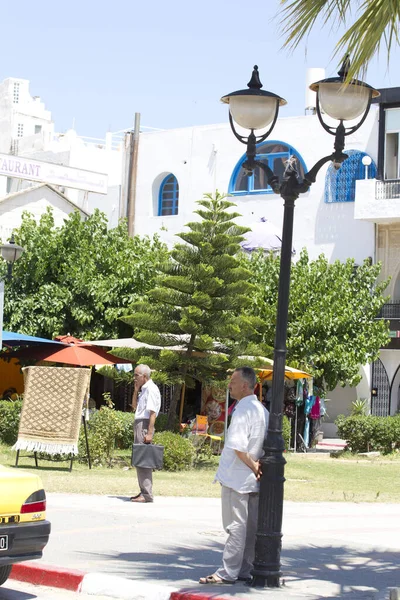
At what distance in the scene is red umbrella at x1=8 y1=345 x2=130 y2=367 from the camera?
76.6 ft

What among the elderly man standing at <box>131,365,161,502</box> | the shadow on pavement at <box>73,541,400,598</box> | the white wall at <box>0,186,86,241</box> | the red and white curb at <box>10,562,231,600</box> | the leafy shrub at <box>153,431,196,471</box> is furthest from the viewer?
the white wall at <box>0,186,86,241</box>

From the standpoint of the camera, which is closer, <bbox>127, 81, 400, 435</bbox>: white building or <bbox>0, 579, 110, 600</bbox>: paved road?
<bbox>0, 579, 110, 600</bbox>: paved road

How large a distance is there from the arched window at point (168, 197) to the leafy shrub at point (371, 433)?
17037 mm

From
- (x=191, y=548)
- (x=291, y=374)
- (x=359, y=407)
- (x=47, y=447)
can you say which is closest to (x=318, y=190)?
(x=359, y=407)

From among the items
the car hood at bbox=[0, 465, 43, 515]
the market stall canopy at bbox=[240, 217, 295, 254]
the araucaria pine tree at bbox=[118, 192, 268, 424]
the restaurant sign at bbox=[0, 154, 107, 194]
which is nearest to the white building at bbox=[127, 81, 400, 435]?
the market stall canopy at bbox=[240, 217, 295, 254]

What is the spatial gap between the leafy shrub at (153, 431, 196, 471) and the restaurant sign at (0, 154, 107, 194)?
2601 cm

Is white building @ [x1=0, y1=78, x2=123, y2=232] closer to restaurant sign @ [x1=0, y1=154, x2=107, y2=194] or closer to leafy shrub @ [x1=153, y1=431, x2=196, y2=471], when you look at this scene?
restaurant sign @ [x1=0, y1=154, x2=107, y2=194]

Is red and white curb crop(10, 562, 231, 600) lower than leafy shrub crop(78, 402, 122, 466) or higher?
lower

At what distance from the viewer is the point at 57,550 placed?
970 centimetres

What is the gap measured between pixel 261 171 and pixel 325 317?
11237 mm

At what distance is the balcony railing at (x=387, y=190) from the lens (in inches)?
1373

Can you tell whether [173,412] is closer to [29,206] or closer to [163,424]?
[163,424]

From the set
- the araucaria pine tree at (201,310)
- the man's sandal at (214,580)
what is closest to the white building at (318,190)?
the araucaria pine tree at (201,310)

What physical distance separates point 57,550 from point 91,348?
1492 centimetres
